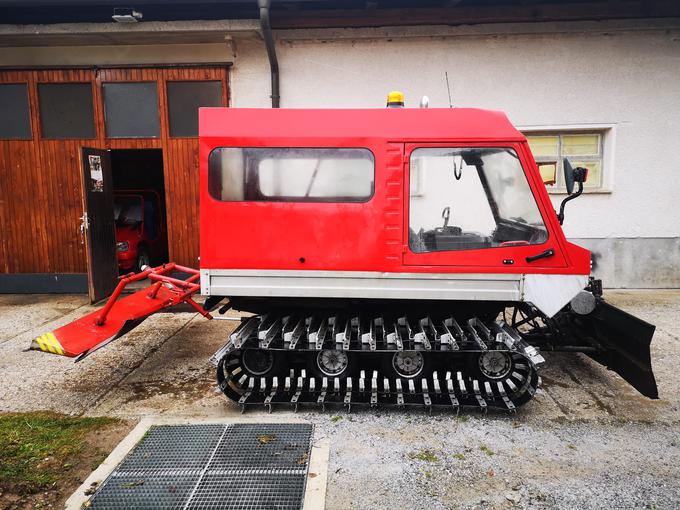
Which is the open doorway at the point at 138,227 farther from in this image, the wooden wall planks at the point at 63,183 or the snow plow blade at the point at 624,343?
the snow plow blade at the point at 624,343

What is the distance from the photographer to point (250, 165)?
4020 mm

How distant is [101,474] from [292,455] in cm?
129

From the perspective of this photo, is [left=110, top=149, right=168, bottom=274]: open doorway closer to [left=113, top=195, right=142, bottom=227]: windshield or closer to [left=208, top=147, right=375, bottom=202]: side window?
[left=113, top=195, right=142, bottom=227]: windshield

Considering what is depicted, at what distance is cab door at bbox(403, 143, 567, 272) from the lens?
12.9 feet

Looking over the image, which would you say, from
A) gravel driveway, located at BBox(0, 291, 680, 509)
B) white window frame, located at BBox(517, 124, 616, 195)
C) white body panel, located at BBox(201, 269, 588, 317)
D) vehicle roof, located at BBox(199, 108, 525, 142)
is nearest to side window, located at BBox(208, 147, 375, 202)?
vehicle roof, located at BBox(199, 108, 525, 142)

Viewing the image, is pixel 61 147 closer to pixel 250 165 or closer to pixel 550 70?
pixel 250 165

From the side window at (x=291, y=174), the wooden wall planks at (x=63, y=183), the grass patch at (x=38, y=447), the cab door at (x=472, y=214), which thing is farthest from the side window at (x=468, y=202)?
the wooden wall planks at (x=63, y=183)

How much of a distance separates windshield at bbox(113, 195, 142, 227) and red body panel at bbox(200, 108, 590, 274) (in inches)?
280

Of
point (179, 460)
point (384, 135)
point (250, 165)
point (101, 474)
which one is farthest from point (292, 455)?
point (384, 135)

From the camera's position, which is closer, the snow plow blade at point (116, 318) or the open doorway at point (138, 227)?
the snow plow blade at point (116, 318)

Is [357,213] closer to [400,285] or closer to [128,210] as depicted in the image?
[400,285]

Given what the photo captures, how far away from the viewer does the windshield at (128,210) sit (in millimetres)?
10266

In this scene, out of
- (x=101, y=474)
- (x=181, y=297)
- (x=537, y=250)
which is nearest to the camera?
(x=101, y=474)

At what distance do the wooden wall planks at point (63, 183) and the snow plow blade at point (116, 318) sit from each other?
11.7 ft
